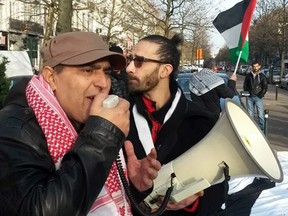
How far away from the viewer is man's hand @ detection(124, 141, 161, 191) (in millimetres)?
1797

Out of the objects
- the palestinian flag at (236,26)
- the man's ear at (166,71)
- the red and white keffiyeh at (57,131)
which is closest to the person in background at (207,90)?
the palestinian flag at (236,26)

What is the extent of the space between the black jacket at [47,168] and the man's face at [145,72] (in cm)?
141

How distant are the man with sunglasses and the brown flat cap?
81 centimetres

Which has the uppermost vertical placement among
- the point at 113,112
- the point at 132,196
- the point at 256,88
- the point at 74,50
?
the point at 74,50

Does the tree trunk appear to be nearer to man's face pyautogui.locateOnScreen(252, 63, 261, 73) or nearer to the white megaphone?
man's face pyautogui.locateOnScreen(252, 63, 261, 73)

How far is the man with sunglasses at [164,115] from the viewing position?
7.91 ft

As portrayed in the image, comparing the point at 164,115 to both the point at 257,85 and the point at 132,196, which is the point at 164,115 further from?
the point at 257,85

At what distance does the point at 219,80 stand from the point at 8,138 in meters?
5.86

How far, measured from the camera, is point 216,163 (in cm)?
187

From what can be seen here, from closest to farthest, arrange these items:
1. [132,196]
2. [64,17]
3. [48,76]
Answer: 1. [48,76]
2. [132,196]
3. [64,17]

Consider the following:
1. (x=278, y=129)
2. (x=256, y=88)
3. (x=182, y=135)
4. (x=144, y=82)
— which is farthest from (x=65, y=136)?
(x=278, y=129)

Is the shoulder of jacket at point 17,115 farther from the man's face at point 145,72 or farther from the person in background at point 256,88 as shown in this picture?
the person in background at point 256,88

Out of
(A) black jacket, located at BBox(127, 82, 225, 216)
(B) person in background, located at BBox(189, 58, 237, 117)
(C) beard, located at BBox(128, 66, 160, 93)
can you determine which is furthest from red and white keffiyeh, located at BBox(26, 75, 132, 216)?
(B) person in background, located at BBox(189, 58, 237, 117)

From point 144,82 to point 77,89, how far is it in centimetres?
130
